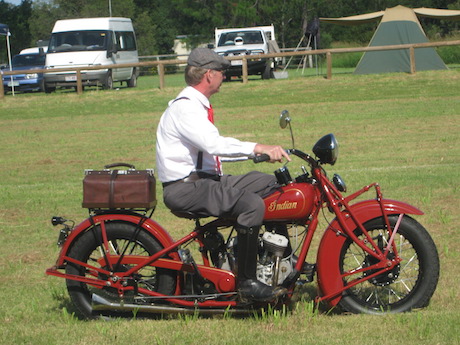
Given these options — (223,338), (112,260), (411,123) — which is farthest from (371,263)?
(411,123)

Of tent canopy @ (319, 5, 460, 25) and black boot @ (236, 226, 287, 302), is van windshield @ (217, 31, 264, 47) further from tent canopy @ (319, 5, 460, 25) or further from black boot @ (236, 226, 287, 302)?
black boot @ (236, 226, 287, 302)

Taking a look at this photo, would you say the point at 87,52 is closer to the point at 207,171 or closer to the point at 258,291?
the point at 207,171

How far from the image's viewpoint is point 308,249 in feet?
18.0

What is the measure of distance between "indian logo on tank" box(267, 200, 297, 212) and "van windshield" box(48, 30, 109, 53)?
78.7 feet

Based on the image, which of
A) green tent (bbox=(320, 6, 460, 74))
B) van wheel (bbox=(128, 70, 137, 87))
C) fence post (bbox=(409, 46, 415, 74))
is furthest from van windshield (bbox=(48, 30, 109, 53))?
fence post (bbox=(409, 46, 415, 74))

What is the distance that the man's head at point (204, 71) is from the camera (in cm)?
543

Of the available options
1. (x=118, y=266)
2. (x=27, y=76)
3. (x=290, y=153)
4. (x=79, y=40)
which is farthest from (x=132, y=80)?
(x=290, y=153)

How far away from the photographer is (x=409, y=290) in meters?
5.65

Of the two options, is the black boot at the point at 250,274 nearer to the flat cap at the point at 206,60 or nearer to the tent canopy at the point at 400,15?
the flat cap at the point at 206,60

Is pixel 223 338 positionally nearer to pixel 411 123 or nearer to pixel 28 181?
pixel 28 181

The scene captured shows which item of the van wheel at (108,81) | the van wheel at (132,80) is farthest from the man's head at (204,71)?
the van wheel at (132,80)

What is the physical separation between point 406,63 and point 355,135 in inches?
472

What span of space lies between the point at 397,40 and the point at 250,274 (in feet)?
84.9

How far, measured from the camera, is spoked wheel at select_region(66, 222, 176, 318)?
219 inches
